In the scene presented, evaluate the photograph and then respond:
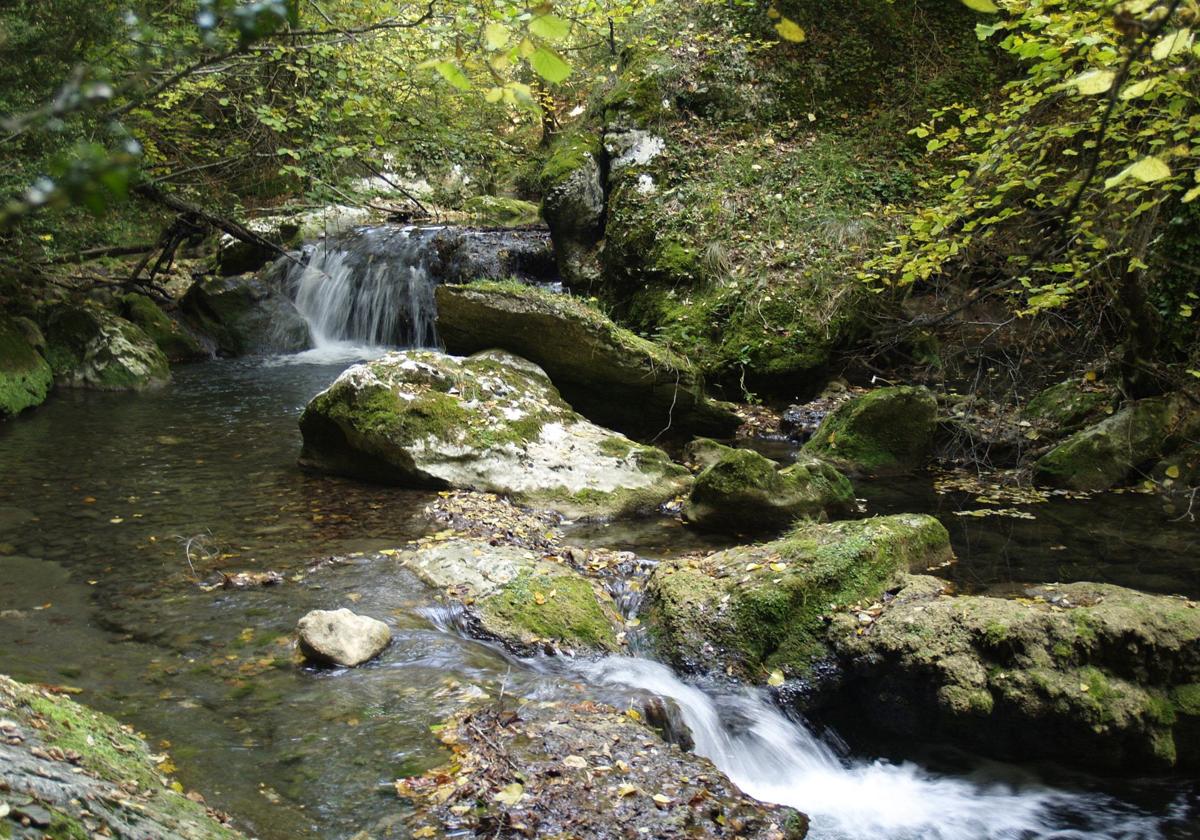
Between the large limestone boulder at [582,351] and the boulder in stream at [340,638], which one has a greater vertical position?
the large limestone boulder at [582,351]

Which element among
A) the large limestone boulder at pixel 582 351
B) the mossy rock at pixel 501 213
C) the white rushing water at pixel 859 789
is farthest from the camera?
the mossy rock at pixel 501 213

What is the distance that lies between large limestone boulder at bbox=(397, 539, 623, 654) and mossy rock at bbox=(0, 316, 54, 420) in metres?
7.29

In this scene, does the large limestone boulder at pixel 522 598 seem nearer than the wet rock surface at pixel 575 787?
No

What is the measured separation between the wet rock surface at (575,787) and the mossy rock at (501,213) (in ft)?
43.0

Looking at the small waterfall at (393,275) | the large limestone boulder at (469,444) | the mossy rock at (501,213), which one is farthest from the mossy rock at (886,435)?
the mossy rock at (501,213)

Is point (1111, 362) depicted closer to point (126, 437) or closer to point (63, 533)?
point (63, 533)

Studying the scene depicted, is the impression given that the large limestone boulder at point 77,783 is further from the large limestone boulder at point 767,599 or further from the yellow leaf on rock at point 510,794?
the large limestone boulder at point 767,599

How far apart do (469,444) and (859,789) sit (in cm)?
453

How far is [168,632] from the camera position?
4.70 meters

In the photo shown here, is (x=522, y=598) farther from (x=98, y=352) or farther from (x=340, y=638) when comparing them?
(x=98, y=352)

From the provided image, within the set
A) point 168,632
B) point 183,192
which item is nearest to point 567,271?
point 183,192

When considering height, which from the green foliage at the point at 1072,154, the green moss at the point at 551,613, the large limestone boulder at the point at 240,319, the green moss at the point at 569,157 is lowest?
the green moss at the point at 551,613

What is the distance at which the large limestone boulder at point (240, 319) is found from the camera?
14695 millimetres

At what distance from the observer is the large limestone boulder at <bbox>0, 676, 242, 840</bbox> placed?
211 centimetres
